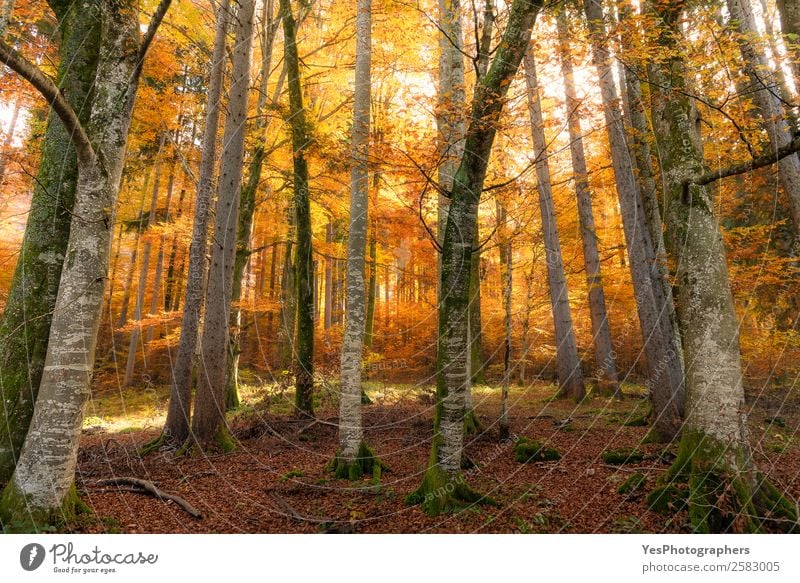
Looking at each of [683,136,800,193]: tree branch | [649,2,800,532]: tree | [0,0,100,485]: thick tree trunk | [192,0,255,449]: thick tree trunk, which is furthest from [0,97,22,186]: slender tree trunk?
[683,136,800,193]: tree branch

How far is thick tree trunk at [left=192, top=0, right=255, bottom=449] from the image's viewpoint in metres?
7.25

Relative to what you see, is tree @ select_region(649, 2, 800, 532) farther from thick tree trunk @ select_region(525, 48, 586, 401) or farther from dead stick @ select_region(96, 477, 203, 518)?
thick tree trunk @ select_region(525, 48, 586, 401)

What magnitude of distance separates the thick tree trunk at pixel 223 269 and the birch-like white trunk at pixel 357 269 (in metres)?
2.50

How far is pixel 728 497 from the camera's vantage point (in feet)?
12.8

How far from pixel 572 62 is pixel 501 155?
1721 millimetres

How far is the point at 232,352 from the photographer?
11023 millimetres

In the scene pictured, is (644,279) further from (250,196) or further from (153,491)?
(250,196)

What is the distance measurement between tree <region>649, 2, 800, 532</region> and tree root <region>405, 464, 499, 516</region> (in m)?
1.85

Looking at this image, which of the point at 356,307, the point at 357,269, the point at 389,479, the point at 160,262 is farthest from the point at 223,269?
the point at 160,262

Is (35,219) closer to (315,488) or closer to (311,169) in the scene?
(315,488)
